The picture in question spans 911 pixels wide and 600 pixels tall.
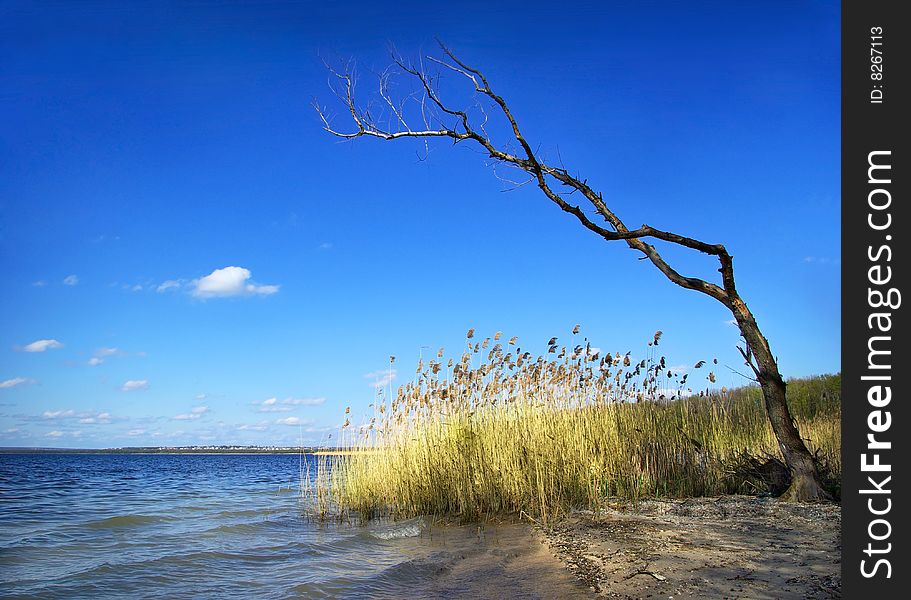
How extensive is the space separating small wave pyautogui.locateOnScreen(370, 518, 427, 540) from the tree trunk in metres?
4.39

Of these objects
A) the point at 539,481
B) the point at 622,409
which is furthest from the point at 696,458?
the point at 539,481

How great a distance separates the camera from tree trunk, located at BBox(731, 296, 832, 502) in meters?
6.67

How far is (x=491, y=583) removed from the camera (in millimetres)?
5012

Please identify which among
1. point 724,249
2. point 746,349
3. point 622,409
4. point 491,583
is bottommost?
point 491,583

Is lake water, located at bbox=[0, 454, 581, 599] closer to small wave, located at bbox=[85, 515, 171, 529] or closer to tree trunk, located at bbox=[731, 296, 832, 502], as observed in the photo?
small wave, located at bbox=[85, 515, 171, 529]
